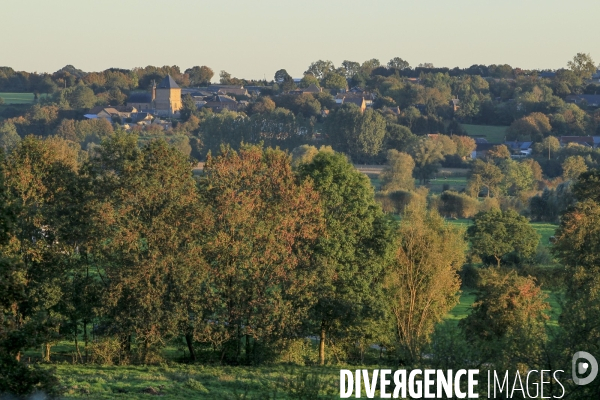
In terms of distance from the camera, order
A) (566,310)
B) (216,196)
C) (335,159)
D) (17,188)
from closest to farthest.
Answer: (566,310)
(17,188)
(216,196)
(335,159)

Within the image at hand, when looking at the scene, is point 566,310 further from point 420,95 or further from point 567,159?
point 420,95

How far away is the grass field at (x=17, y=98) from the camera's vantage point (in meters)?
177

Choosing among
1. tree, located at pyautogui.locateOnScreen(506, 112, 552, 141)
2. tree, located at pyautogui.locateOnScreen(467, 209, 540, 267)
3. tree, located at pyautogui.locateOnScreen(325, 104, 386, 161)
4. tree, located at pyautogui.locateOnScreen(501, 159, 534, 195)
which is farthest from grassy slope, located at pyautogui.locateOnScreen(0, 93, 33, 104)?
tree, located at pyautogui.locateOnScreen(467, 209, 540, 267)

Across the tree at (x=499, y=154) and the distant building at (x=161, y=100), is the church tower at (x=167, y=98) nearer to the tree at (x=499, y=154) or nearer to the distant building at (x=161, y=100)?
the distant building at (x=161, y=100)

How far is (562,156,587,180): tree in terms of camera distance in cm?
10181

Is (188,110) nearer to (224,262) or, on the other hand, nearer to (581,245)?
(581,245)

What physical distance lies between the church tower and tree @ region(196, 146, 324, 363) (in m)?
152

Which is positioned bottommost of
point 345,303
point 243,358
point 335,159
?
point 243,358

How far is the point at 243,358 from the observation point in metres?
32.7

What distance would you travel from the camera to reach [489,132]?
156 m

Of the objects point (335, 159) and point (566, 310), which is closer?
point (566, 310)

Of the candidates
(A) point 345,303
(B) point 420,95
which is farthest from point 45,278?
(B) point 420,95

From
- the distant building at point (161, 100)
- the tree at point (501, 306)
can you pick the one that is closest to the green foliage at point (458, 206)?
the tree at point (501, 306)

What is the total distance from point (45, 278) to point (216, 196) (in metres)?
6.24
